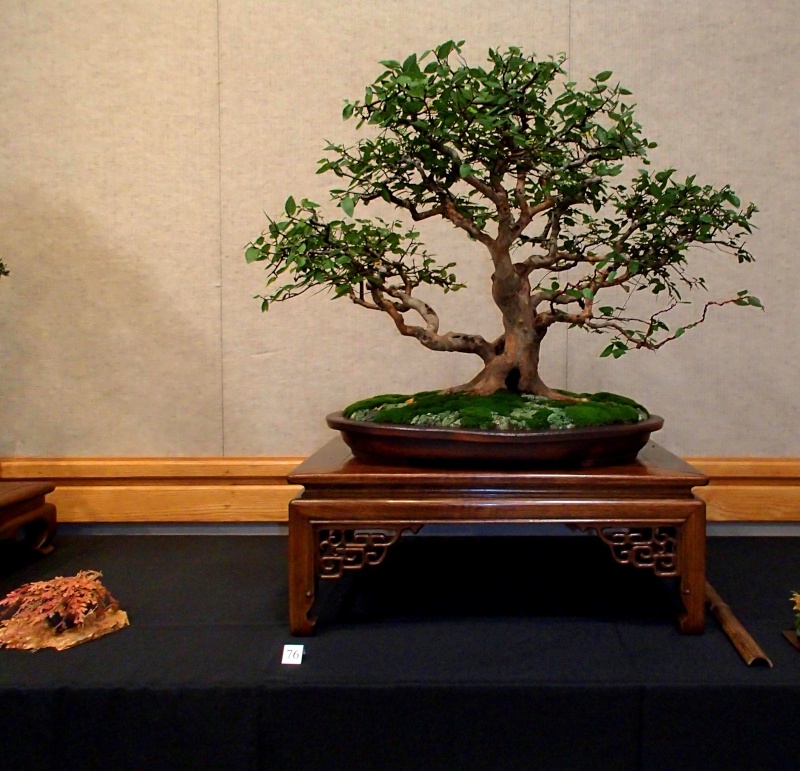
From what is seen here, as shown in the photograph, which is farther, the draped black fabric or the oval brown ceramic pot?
the oval brown ceramic pot

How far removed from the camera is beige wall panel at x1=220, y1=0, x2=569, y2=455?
2.01 metres

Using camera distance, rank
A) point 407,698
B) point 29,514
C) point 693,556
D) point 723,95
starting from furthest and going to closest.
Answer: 1. point 723,95
2. point 29,514
3. point 693,556
4. point 407,698

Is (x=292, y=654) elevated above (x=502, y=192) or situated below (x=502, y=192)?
below

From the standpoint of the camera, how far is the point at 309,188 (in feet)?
6.70

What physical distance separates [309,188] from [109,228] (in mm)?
649

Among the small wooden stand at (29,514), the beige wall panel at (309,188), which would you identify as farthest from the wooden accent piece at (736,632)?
the small wooden stand at (29,514)

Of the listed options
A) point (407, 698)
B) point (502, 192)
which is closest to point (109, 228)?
point (502, 192)

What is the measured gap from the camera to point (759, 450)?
2092mm

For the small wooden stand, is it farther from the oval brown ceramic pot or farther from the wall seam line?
the oval brown ceramic pot

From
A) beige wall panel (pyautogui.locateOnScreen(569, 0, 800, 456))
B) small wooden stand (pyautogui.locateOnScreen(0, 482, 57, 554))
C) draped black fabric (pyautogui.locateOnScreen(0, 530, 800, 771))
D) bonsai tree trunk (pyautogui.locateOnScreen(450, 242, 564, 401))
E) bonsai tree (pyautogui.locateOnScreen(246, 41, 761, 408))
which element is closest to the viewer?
→ draped black fabric (pyautogui.locateOnScreen(0, 530, 800, 771))

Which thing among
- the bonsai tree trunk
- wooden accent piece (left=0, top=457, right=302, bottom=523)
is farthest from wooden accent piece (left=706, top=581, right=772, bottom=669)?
wooden accent piece (left=0, top=457, right=302, bottom=523)

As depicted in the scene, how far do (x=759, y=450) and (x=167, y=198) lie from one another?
207 centimetres

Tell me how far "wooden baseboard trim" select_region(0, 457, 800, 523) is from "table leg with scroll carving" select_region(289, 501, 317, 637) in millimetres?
805

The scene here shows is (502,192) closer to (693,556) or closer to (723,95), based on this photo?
(693,556)
